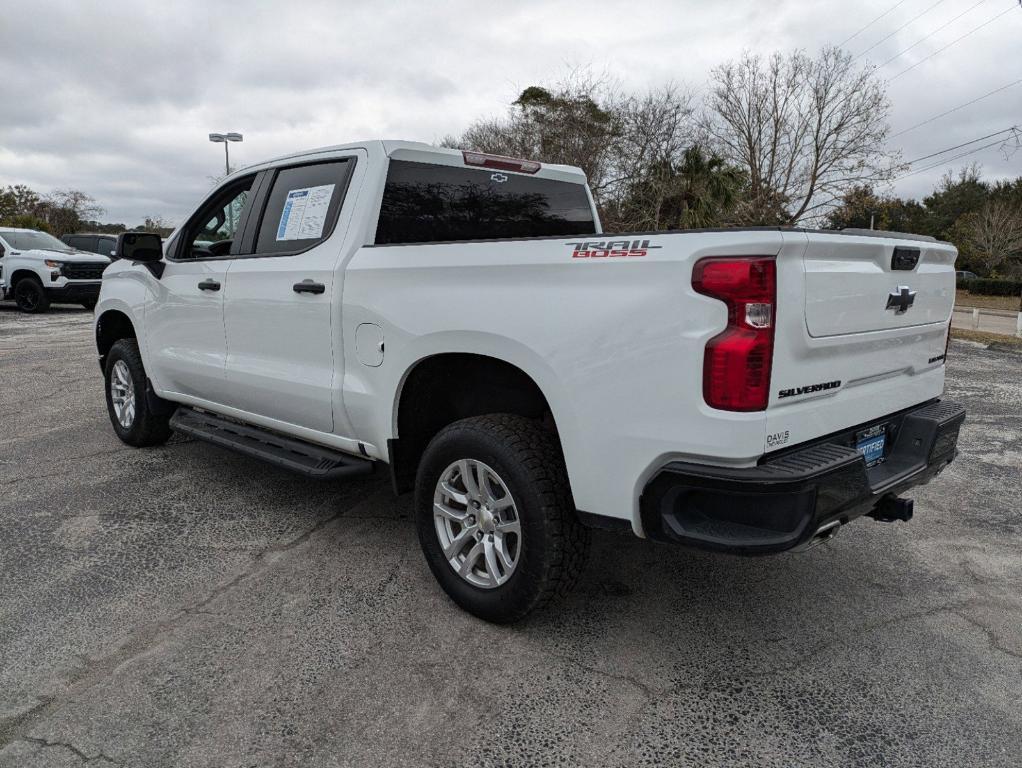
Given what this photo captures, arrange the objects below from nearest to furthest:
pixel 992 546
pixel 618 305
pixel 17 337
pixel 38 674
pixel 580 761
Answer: pixel 580 761
pixel 618 305
pixel 38 674
pixel 992 546
pixel 17 337

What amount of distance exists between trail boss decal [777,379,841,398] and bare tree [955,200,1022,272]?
53.7 metres

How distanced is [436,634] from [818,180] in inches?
1231

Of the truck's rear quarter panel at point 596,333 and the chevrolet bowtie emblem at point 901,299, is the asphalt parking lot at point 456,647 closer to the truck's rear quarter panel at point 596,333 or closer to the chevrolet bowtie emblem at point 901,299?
the truck's rear quarter panel at point 596,333

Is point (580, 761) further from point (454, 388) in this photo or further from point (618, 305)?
point (454, 388)

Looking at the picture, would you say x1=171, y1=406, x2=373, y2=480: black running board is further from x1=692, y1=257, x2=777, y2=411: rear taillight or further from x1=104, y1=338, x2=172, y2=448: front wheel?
x1=692, y1=257, x2=777, y2=411: rear taillight

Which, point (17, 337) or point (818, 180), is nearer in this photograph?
point (17, 337)

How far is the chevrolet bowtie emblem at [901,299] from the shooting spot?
2.76m

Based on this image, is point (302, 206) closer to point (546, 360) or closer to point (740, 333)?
point (546, 360)

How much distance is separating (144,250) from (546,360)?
329 centimetres

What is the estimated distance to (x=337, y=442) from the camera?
3.64 metres

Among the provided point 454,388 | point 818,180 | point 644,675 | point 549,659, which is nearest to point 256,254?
point 454,388

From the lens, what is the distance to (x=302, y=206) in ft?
12.7

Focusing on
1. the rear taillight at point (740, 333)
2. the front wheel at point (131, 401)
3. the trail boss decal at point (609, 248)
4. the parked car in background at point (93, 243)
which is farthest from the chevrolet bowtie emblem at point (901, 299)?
the parked car in background at point (93, 243)

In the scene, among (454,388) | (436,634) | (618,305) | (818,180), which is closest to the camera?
(618,305)
